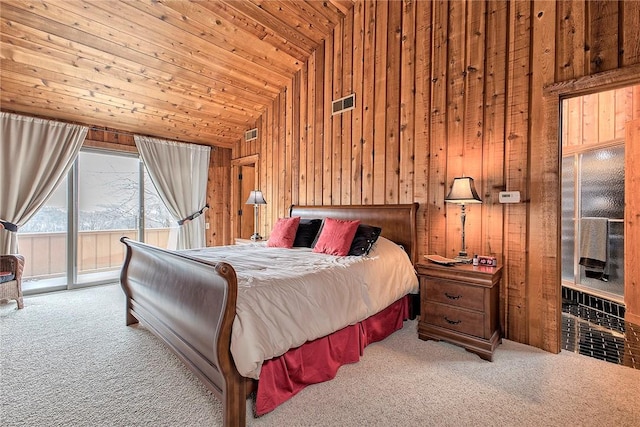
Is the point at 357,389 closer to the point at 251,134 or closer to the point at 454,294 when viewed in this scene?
the point at 454,294

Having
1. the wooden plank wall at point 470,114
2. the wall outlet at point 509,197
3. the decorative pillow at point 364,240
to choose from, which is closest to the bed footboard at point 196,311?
the decorative pillow at point 364,240

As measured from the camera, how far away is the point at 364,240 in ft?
9.87

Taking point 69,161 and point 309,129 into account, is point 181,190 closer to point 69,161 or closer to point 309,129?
Answer: point 69,161

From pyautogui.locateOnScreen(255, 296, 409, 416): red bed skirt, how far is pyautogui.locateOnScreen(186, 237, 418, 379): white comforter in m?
0.11

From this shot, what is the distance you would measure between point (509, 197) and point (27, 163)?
5.84 m

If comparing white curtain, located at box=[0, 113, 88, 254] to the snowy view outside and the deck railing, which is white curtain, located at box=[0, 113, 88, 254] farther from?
the deck railing

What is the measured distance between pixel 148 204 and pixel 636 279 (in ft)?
22.2

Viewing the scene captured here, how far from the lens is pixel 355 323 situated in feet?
7.73

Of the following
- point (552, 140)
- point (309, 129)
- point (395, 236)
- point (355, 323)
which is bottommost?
point (355, 323)

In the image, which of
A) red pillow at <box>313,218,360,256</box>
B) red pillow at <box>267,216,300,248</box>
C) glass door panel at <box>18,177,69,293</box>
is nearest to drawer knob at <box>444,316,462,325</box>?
red pillow at <box>313,218,360,256</box>

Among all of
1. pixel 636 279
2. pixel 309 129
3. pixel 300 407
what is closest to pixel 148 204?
pixel 309 129

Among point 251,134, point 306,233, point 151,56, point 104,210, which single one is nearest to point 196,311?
point 306,233

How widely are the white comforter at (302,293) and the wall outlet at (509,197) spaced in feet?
3.45

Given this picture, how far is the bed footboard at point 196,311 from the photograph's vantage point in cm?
153
